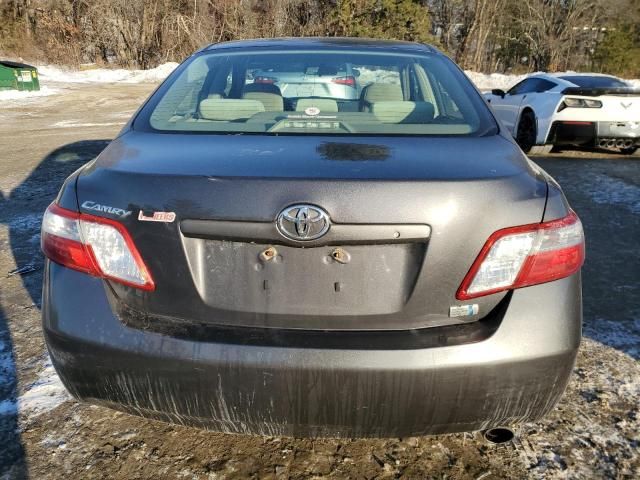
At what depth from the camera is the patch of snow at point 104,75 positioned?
25203 millimetres

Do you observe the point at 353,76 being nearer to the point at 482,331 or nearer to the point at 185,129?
the point at 185,129

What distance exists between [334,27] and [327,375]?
97.4ft

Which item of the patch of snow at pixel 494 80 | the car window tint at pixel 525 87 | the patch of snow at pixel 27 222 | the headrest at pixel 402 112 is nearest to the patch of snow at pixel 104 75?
the patch of snow at pixel 494 80

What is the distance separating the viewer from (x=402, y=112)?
7.47 ft

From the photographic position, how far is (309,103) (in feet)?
8.08

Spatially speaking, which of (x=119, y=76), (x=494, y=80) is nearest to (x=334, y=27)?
(x=494, y=80)

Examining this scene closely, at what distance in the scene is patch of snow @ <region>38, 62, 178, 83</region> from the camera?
2520 cm

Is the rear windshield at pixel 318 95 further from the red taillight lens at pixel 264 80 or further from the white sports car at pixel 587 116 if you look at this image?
the white sports car at pixel 587 116

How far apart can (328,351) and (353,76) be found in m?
1.88

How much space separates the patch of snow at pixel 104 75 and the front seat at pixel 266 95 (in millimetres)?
23646

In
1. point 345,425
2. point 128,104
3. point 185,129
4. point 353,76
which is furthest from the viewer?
point 128,104

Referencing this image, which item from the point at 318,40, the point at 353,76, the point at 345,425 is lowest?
the point at 345,425

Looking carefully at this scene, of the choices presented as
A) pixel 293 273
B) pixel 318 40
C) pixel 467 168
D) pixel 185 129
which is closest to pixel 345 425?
pixel 293 273

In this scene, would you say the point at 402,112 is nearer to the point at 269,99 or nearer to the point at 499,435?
the point at 269,99
